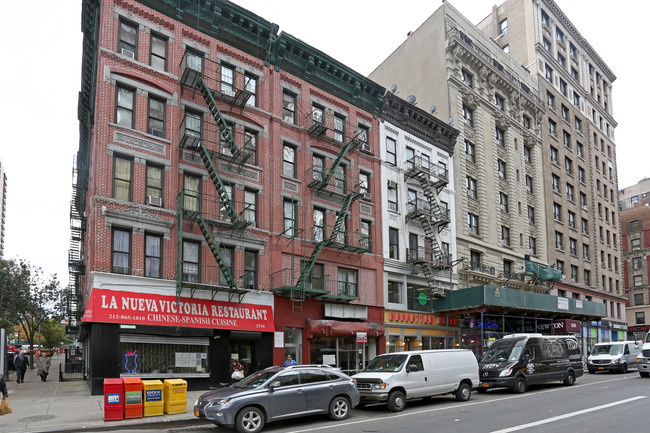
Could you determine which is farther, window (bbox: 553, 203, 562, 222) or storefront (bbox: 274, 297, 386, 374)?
window (bbox: 553, 203, 562, 222)

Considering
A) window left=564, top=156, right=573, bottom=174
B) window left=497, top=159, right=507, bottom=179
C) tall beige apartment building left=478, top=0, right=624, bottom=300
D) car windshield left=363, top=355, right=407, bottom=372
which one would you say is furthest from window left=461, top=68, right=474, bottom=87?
car windshield left=363, top=355, right=407, bottom=372

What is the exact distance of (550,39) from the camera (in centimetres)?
5606

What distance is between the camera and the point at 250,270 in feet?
81.7

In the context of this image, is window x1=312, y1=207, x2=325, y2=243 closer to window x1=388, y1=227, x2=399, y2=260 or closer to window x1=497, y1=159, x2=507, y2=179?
window x1=388, y1=227, x2=399, y2=260

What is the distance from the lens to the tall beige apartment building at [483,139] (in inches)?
1524

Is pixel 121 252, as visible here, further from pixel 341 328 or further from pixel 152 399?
pixel 341 328

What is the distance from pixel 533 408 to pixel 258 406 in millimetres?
8377

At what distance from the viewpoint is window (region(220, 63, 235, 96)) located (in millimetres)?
25309

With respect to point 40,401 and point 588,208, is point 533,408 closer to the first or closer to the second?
point 40,401

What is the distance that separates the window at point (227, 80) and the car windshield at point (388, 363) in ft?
47.1

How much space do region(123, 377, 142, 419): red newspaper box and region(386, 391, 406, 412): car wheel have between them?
291 inches

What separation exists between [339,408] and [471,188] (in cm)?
2767

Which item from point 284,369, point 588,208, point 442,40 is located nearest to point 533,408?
point 284,369

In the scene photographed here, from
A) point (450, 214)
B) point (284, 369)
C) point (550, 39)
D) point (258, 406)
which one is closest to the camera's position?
point (258, 406)
